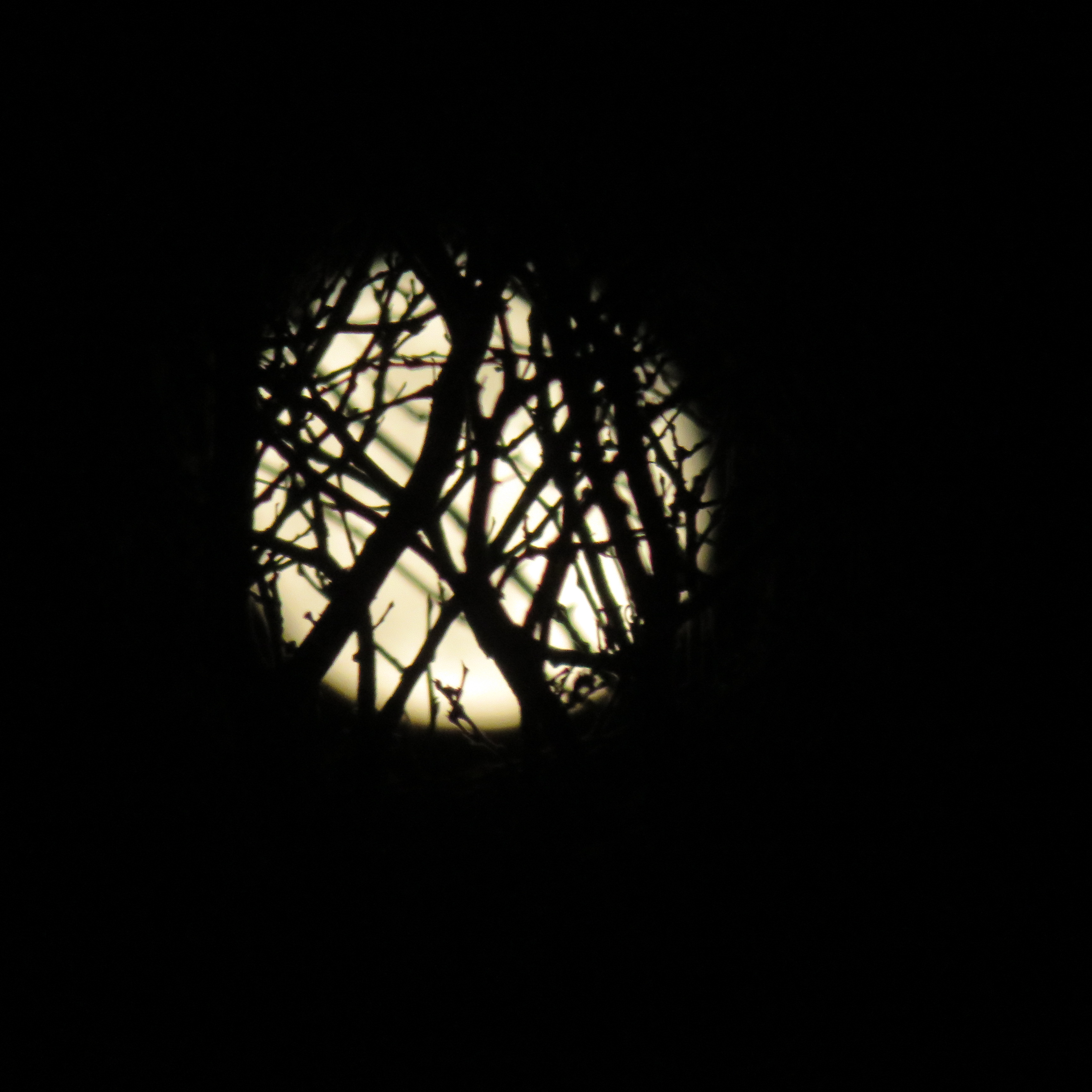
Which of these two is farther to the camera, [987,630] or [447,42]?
[987,630]

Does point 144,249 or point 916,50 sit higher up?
point 916,50

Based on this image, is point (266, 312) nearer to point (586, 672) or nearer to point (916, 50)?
point (586, 672)

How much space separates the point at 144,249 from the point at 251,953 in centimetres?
73

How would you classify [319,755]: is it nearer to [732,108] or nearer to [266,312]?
[266,312]

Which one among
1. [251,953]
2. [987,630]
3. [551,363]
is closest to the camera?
[551,363]

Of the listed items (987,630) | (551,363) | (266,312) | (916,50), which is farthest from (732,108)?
(987,630)

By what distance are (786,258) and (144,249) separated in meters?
0.64

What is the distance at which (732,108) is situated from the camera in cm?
93

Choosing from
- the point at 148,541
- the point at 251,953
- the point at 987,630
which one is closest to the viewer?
the point at 148,541

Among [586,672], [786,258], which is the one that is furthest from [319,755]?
[786,258]

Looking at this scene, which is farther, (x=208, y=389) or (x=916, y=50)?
(x=916, y=50)

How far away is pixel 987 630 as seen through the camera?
1062mm

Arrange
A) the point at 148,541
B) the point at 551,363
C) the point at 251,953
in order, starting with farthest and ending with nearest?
the point at 251,953, the point at 148,541, the point at 551,363

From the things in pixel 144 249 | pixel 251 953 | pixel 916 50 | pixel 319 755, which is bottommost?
pixel 251 953
